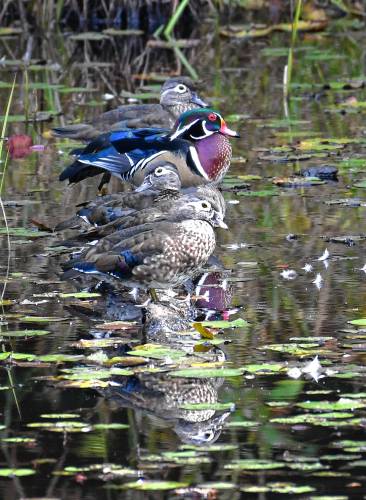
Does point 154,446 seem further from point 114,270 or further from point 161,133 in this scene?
point 161,133

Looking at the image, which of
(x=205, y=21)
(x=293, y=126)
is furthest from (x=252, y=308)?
(x=205, y=21)

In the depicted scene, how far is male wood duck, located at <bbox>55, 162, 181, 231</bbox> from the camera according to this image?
7.87 metres

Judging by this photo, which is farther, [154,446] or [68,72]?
[68,72]

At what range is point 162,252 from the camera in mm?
6648

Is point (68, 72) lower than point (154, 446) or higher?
lower

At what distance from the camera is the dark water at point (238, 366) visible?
14.9ft

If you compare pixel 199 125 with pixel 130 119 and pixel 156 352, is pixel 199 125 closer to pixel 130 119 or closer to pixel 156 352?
pixel 130 119

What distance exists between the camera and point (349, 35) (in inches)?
685

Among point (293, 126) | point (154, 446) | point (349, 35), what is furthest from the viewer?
point (349, 35)

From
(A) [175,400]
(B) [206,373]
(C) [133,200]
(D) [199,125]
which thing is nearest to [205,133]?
(D) [199,125]

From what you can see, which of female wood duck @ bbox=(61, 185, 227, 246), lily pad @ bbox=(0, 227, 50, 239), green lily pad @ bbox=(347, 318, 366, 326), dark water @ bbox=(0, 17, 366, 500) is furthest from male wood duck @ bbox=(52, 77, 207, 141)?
green lily pad @ bbox=(347, 318, 366, 326)

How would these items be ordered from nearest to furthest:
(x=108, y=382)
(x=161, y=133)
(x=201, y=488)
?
(x=201, y=488) < (x=108, y=382) < (x=161, y=133)

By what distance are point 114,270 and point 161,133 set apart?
8.86 ft

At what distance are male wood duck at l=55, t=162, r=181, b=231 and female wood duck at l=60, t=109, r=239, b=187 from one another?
0.82 meters
